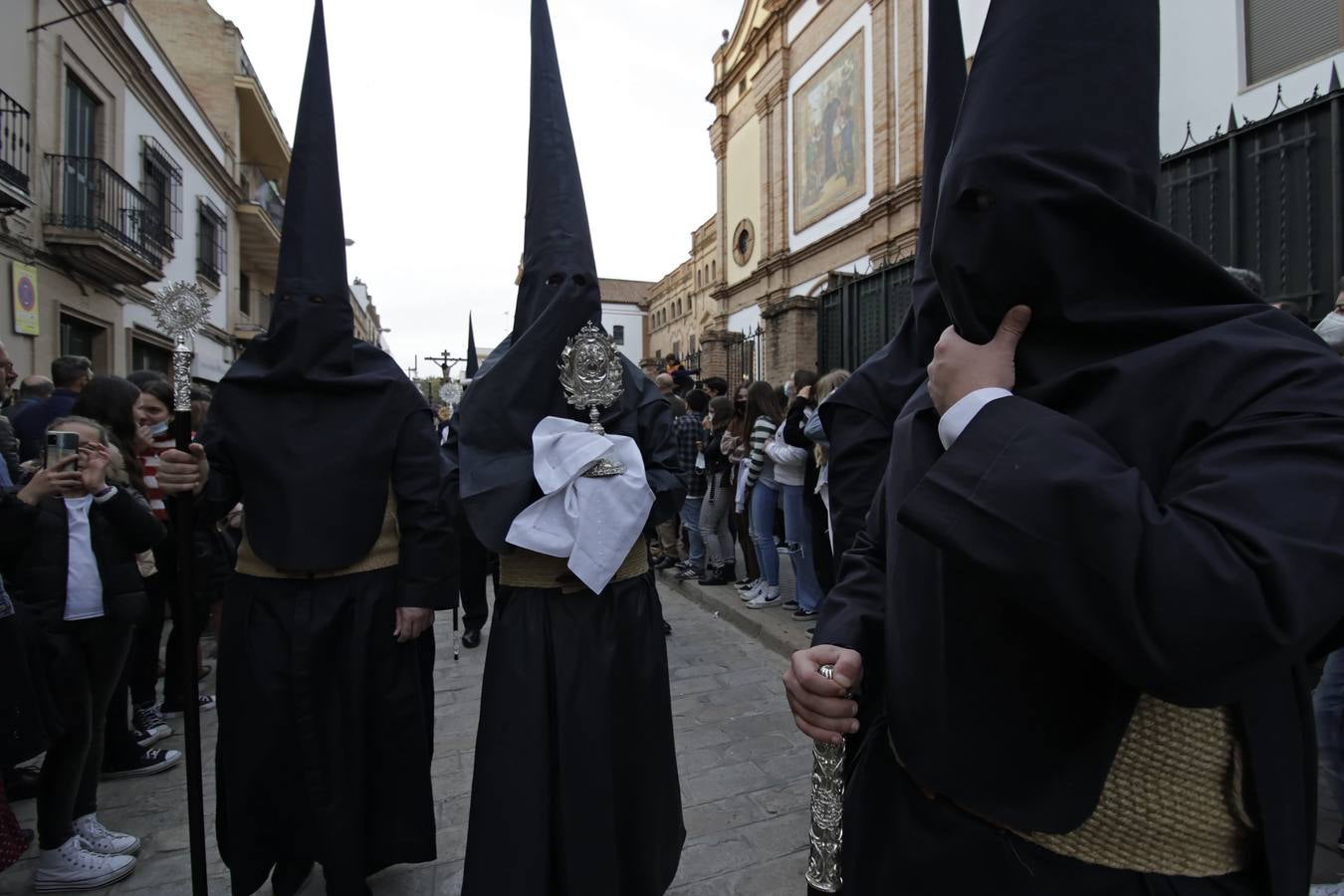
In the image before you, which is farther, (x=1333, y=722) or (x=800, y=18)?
(x=800, y=18)

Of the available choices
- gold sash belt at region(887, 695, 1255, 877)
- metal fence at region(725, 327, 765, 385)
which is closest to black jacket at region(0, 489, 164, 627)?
gold sash belt at region(887, 695, 1255, 877)

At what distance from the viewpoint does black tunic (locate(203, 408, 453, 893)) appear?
2.66 meters

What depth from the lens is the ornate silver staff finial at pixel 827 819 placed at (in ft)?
4.54

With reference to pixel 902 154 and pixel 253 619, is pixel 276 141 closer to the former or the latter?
pixel 902 154

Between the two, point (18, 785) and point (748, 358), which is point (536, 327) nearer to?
point (18, 785)

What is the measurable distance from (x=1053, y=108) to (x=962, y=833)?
111cm

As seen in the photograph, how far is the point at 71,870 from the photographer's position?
281 cm

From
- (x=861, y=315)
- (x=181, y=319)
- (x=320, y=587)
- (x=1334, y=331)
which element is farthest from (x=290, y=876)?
(x=861, y=315)

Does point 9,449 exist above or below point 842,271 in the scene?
below

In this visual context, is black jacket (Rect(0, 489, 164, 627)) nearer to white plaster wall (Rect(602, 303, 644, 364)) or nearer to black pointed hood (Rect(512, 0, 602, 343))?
black pointed hood (Rect(512, 0, 602, 343))

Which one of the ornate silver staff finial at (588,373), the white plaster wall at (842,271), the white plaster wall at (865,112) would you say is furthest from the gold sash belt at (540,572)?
the white plaster wall at (865,112)

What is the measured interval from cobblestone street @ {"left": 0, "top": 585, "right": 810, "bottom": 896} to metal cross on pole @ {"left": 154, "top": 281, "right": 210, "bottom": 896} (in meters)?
0.81

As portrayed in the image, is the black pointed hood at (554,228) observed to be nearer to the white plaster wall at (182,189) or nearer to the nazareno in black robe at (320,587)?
the nazareno in black robe at (320,587)

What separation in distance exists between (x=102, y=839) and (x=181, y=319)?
221cm
